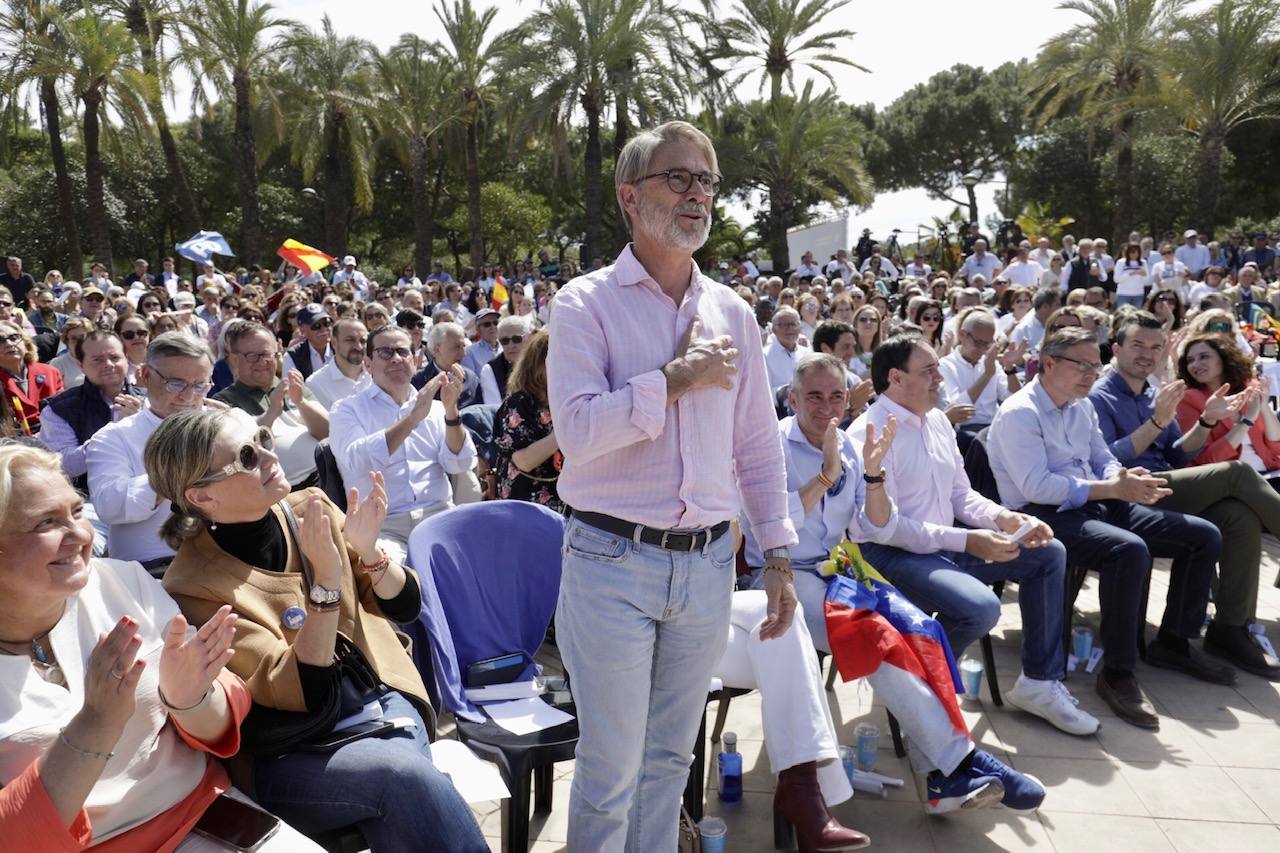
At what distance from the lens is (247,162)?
20.1m

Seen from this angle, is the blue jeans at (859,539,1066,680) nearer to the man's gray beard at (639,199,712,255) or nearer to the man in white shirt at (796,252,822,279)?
the man's gray beard at (639,199,712,255)

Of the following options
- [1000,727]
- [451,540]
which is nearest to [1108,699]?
[1000,727]

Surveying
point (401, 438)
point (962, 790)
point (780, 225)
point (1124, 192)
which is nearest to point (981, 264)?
point (1124, 192)

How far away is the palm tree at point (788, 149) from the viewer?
23.8m

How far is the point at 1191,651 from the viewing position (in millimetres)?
4426

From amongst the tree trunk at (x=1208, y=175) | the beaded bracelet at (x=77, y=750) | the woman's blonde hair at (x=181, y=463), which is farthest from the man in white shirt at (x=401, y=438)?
the tree trunk at (x=1208, y=175)

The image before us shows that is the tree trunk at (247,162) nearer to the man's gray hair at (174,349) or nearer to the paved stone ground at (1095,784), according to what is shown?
the man's gray hair at (174,349)

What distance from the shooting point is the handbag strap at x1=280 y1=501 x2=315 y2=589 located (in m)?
2.46

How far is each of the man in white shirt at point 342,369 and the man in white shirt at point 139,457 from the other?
1.90 m

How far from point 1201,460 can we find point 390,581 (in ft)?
14.2

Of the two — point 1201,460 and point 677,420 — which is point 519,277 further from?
point 677,420

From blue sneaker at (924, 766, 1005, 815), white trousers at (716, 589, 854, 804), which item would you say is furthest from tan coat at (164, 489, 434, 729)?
blue sneaker at (924, 766, 1005, 815)

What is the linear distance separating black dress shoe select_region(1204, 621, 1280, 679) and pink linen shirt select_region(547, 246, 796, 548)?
11.4ft

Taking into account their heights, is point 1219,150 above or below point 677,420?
above
